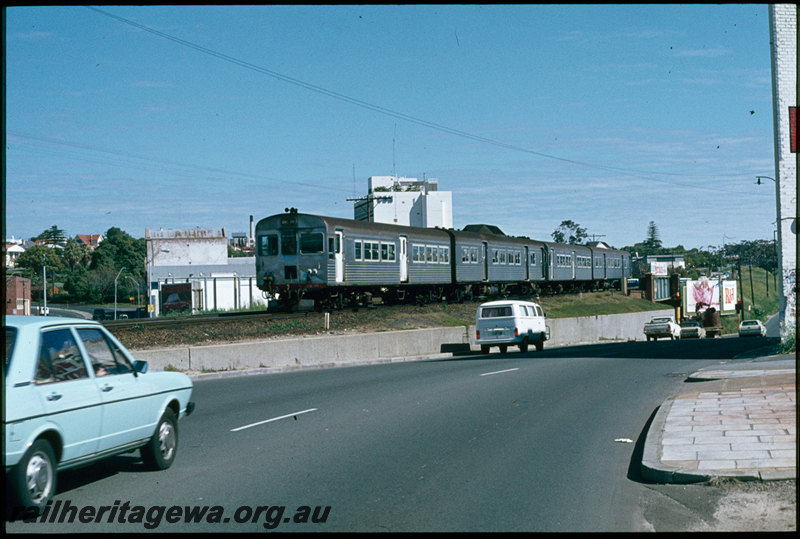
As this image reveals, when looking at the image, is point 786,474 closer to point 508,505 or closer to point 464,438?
point 508,505

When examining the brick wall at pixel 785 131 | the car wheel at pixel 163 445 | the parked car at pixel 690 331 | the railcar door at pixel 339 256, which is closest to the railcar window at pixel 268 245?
the railcar door at pixel 339 256

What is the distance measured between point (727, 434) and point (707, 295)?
129280 mm

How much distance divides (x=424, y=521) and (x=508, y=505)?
95 cm

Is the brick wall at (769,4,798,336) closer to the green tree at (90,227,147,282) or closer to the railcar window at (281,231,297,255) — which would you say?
the railcar window at (281,231,297,255)

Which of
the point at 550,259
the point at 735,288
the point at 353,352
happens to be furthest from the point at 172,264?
the point at 735,288

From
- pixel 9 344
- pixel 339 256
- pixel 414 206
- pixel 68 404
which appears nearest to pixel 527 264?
pixel 339 256

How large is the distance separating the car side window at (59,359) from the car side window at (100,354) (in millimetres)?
209

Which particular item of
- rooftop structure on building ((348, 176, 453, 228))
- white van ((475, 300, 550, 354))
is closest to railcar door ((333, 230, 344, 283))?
white van ((475, 300, 550, 354))

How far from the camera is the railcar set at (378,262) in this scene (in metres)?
33.9

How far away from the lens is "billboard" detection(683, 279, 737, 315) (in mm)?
128875

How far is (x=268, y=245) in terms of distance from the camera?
35.1 m

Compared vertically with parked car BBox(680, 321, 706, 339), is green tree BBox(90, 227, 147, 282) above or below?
above

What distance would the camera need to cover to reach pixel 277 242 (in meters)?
34.8

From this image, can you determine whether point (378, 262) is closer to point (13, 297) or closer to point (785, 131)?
point (785, 131)
